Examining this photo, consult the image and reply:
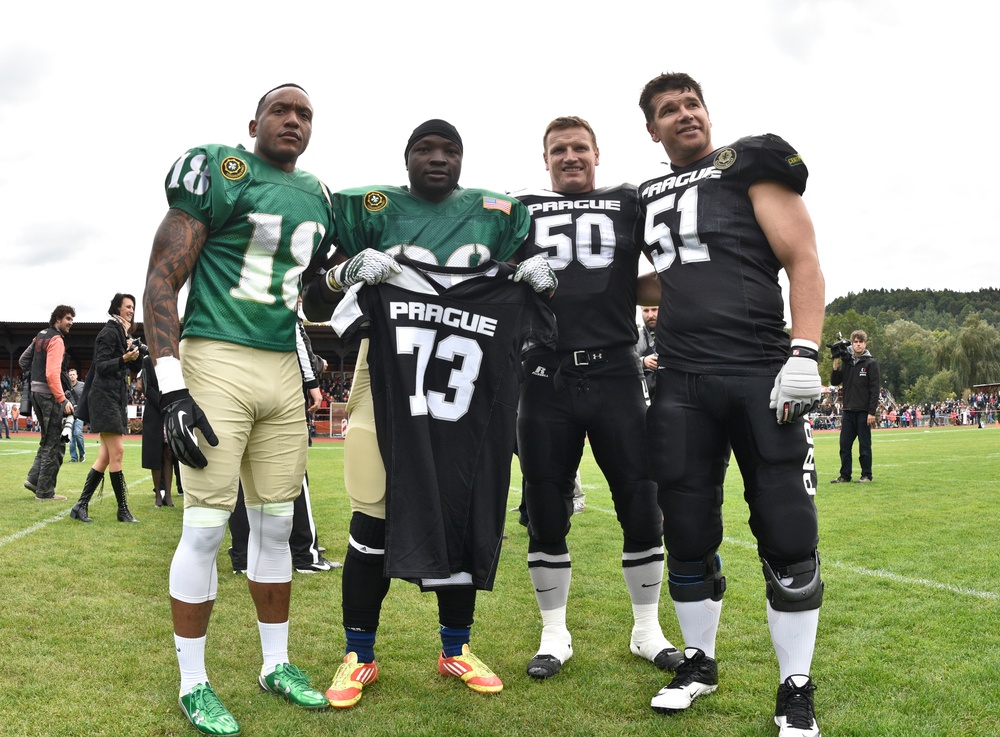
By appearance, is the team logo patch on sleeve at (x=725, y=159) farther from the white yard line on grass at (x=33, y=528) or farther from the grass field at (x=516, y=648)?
the white yard line on grass at (x=33, y=528)

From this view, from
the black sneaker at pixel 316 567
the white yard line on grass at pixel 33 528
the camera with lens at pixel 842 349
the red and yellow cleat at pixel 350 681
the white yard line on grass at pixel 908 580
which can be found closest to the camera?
the red and yellow cleat at pixel 350 681

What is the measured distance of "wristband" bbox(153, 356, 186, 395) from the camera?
107 inches

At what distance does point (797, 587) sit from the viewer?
9.14 feet

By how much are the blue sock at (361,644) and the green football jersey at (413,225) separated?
65.3 inches

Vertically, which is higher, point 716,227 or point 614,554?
point 716,227

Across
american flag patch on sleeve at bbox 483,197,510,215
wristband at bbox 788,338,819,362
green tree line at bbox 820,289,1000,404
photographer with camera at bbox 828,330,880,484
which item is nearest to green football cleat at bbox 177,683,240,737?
american flag patch on sleeve at bbox 483,197,510,215

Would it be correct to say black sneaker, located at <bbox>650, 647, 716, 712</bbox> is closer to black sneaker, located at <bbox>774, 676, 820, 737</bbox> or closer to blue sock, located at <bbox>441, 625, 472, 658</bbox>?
black sneaker, located at <bbox>774, 676, 820, 737</bbox>

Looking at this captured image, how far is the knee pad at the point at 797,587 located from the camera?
278 cm

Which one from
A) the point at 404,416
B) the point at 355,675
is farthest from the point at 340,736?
the point at 404,416

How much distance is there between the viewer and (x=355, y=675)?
3.07 meters

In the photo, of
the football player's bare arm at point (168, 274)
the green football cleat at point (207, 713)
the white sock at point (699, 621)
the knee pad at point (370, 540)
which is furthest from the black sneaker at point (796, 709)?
the football player's bare arm at point (168, 274)

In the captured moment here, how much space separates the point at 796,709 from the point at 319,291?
2.59 metres

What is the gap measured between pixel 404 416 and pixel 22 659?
7.06ft

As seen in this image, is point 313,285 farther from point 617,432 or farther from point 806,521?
point 806,521
